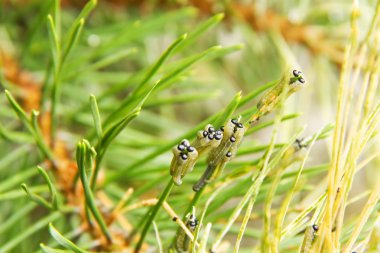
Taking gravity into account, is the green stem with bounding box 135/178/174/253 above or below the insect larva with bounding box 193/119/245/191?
below

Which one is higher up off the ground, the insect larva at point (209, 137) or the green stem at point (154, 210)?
the insect larva at point (209, 137)

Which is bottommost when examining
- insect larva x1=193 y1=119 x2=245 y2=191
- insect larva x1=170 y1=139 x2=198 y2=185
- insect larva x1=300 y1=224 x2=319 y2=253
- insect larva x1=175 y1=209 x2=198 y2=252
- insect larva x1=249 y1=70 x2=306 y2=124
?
insect larva x1=300 y1=224 x2=319 y2=253

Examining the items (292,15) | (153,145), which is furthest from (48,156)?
(292,15)

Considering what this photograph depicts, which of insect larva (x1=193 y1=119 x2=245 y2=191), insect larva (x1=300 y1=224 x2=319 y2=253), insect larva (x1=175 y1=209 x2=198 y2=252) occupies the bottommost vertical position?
insect larva (x1=300 y1=224 x2=319 y2=253)

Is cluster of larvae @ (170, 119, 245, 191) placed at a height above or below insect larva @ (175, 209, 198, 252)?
above
